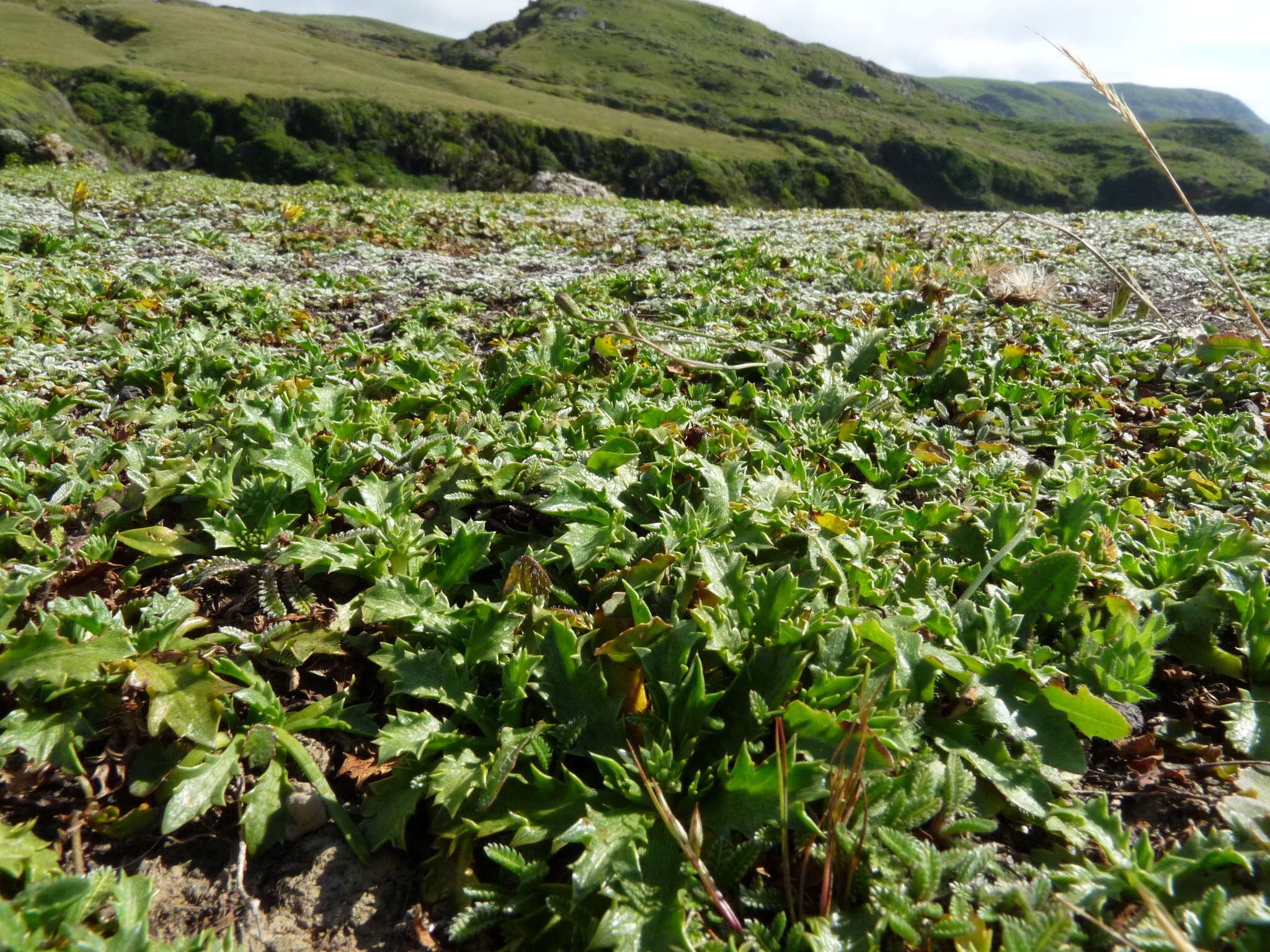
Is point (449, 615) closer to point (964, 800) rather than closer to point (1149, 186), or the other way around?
point (964, 800)

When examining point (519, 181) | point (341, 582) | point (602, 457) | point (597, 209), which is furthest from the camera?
point (519, 181)

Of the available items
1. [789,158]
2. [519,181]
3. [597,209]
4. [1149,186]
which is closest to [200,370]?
[597,209]

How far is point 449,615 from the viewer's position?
85.3 inches

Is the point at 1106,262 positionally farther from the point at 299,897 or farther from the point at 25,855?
the point at 25,855

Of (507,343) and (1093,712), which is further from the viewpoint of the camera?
(507,343)

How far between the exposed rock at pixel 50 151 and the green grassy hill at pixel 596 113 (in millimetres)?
31131

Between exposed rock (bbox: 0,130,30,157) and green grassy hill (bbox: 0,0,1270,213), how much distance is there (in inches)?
1230

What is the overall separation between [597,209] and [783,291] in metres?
6.65

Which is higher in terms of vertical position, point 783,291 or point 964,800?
point 783,291

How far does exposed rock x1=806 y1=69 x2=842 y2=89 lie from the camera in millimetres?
125875

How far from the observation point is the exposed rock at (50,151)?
1742 centimetres

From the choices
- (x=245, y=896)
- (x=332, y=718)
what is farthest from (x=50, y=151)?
(x=245, y=896)

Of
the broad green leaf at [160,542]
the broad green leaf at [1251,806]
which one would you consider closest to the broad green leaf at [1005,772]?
the broad green leaf at [1251,806]

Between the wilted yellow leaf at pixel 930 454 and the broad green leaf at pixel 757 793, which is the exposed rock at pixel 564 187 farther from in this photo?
the broad green leaf at pixel 757 793
